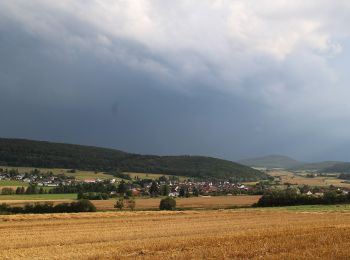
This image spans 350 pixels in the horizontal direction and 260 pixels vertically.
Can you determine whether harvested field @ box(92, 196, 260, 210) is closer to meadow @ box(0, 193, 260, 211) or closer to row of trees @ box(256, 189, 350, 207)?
meadow @ box(0, 193, 260, 211)

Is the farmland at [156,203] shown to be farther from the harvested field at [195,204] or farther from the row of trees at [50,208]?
the row of trees at [50,208]

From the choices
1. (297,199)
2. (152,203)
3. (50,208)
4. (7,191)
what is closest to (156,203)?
(152,203)

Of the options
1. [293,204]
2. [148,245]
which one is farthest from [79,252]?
[293,204]

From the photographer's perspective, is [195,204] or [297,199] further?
[195,204]

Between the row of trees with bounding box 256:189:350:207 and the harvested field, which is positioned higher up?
the row of trees with bounding box 256:189:350:207

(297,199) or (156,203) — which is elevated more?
(297,199)

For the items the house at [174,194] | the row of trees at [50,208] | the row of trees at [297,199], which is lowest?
the row of trees at [50,208]

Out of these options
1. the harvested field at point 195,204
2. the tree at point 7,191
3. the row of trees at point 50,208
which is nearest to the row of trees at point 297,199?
the harvested field at point 195,204

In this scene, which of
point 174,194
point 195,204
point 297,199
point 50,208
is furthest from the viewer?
point 174,194

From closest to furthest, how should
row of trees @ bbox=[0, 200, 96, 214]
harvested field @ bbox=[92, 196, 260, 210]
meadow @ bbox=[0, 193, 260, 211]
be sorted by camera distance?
row of trees @ bbox=[0, 200, 96, 214], meadow @ bbox=[0, 193, 260, 211], harvested field @ bbox=[92, 196, 260, 210]

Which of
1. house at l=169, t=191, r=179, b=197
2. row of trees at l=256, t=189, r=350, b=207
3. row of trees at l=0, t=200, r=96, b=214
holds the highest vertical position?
row of trees at l=256, t=189, r=350, b=207

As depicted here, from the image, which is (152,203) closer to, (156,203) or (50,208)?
(156,203)

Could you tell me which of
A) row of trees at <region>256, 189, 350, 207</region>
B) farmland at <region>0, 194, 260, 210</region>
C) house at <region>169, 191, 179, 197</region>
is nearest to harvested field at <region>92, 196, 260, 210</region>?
farmland at <region>0, 194, 260, 210</region>

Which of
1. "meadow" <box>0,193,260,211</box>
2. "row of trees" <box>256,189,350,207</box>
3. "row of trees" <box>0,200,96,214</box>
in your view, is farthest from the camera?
"meadow" <box>0,193,260,211</box>
